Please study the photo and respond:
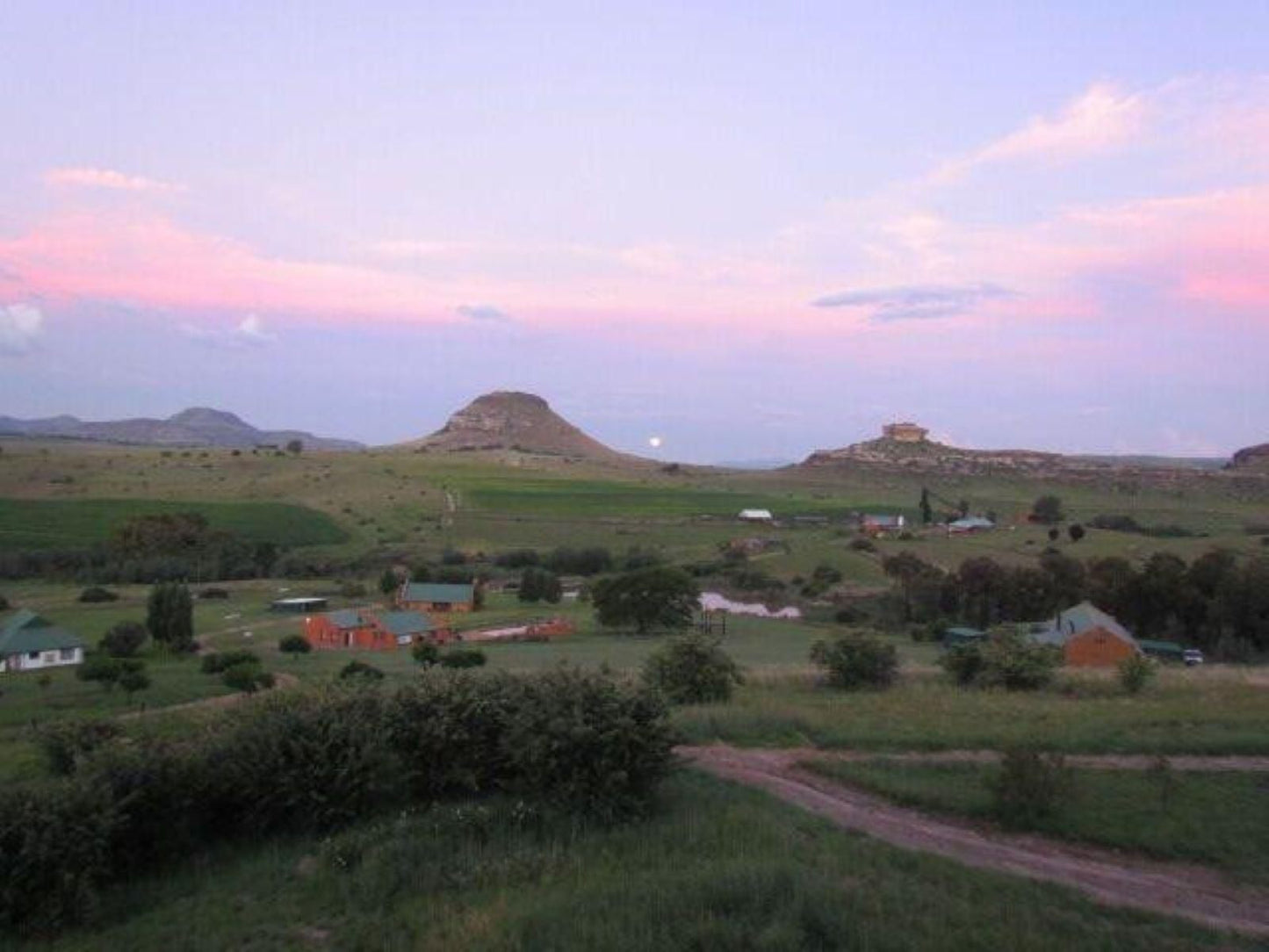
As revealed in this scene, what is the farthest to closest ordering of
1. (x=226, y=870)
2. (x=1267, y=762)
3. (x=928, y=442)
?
(x=928, y=442), (x=1267, y=762), (x=226, y=870)

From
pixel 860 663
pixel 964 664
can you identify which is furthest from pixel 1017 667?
pixel 860 663

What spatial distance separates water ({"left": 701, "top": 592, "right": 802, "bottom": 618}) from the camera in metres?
50.8

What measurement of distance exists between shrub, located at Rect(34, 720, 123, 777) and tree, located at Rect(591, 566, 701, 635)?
32.1m

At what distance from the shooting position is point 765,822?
916 cm

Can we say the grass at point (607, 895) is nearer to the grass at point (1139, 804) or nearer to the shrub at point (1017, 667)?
the grass at point (1139, 804)

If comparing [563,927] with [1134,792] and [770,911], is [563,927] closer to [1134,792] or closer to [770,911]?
[770,911]

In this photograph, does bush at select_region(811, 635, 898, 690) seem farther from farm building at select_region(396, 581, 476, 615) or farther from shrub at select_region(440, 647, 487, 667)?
farm building at select_region(396, 581, 476, 615)

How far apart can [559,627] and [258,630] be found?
1265 centimetres

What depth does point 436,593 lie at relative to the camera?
52781 mm

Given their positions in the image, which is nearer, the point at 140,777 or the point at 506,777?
the point at 140,777

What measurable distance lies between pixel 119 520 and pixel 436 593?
35.0 metres

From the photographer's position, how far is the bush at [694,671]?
1734 centimetres

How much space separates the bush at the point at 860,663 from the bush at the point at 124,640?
27.3 meters

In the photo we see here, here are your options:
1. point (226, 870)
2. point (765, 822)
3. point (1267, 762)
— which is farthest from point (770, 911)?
point (1267, 762)
